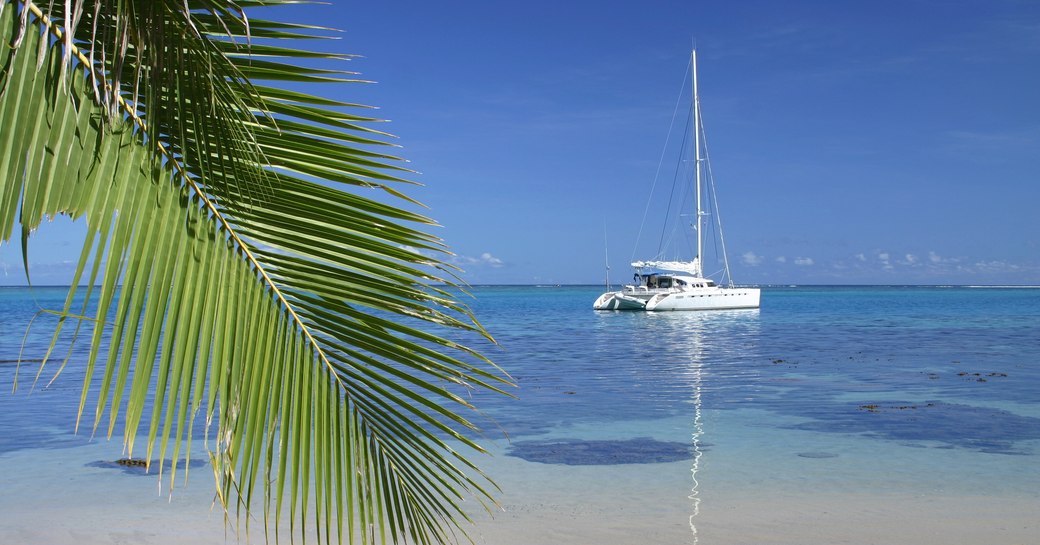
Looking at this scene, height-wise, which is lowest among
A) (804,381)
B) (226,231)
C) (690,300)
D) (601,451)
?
(601,451)

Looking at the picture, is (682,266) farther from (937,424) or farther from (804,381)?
(937,424)

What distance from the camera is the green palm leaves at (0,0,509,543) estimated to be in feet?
4.70

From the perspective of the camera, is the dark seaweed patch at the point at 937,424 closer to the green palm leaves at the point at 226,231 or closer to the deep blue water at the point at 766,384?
the deep blue water at the point at 766,384

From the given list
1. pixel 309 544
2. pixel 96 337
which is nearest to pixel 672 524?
pixel 309 544

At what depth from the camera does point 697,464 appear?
31.6 feet

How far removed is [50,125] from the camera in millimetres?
1418

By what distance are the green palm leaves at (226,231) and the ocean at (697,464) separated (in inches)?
9.6

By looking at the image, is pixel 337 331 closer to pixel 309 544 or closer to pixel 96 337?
pixel 96 337

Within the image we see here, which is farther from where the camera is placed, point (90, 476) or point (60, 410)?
point (60, 410)

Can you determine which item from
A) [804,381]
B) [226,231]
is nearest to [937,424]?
[804,381]

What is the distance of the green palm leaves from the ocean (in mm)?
243

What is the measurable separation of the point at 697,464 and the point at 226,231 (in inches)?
339

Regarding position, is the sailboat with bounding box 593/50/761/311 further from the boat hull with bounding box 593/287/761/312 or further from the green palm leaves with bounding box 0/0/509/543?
the green palm leaves with bounding box 0/0/509/543

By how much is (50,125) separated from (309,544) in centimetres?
532
